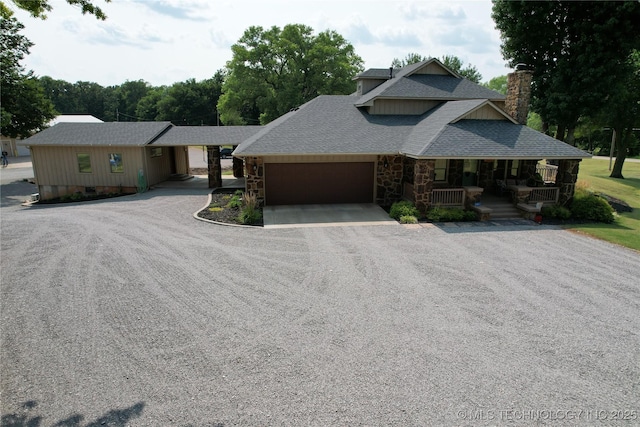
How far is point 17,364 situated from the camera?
6672 mm

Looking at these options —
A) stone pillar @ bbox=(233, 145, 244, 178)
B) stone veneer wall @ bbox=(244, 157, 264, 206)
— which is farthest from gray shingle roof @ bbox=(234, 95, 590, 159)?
stone pillar @ bbox=(233, 145, 244, 178)

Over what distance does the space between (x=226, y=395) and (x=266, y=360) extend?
3.32 feet

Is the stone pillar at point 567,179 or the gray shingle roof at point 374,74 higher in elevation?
the gray shingle roof at point 374,74

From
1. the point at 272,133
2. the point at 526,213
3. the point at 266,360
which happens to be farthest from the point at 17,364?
the point at 526,213

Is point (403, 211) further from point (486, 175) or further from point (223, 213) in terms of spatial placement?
point (223, 213)

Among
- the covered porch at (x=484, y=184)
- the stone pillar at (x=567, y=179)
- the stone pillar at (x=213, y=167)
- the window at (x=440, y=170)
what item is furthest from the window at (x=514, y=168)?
the stone pillar at (x=213, y=167)

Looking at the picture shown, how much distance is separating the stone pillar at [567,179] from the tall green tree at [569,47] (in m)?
11.3

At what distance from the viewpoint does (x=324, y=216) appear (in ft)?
54.8

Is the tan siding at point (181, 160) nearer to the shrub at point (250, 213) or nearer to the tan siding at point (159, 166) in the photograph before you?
the tan siding at point (159, 166)

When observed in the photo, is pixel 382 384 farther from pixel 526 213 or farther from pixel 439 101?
pixel 439 101

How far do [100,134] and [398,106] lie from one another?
1815cm

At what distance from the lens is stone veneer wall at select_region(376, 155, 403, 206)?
18.5 m

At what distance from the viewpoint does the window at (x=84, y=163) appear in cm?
2333

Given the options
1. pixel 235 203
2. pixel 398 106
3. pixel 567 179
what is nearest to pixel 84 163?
pixel 235 203
